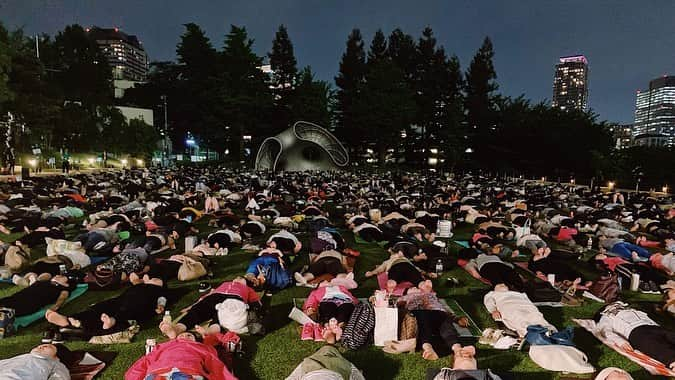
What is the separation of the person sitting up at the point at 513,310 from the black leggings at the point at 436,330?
0.86 metres

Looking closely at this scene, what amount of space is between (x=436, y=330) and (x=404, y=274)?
164 cm

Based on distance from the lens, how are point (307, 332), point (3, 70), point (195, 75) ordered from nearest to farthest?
point (307, 332) < point (3, 70) < point (195, 75)

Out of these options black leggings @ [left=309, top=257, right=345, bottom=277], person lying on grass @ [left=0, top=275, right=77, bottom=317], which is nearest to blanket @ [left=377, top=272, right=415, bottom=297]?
black leggings @ [left=309, top=257, right=345, bottom=277]

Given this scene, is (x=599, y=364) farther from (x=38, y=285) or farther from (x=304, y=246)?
(x=38, y=285)

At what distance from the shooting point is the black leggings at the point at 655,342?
3.71m

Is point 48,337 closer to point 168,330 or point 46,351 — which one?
point 46,351

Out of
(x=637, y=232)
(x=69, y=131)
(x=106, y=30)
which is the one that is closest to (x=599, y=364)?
(x=637, y=232)

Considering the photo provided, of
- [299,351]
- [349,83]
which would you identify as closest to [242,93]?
[349,83]

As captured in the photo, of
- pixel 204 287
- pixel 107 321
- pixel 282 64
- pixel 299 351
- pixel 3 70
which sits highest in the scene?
pixel 282 64

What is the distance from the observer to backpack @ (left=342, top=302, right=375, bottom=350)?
13.6 feet

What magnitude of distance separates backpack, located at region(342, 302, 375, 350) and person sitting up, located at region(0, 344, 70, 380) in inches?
101

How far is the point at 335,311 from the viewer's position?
15.2 feet

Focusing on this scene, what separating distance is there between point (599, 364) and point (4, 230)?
38.7ft

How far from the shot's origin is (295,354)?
4109 millimetres
